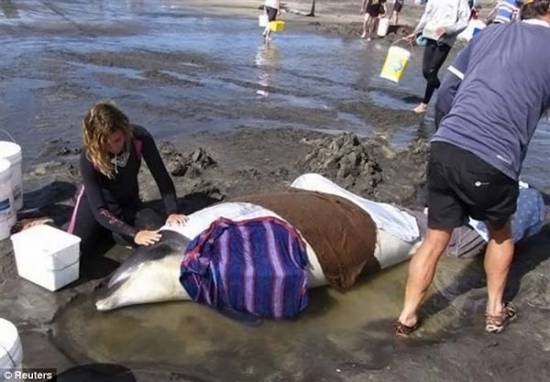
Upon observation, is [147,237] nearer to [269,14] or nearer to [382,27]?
[269,14]

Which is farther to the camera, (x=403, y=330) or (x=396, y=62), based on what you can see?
(x=396, y=62)

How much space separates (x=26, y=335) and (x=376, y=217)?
2288 millimetres

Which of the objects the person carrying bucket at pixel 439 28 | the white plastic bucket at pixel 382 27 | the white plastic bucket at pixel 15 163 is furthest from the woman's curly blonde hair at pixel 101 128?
the white plastic bucket at pixel 382 27

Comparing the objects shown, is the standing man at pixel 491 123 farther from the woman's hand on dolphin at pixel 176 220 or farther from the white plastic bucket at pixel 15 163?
the white plastic bucket at pixel 15 163

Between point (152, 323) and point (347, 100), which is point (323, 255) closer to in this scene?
point (152, 323)

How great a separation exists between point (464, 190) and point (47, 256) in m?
2.37

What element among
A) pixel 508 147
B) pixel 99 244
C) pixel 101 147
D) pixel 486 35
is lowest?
pixel 99 244

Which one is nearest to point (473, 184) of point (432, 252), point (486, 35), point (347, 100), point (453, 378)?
point (432, 252)

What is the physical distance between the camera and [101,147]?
3854 mm

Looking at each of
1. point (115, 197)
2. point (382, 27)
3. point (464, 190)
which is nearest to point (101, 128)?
point (115, 197)

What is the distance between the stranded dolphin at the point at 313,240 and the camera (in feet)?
12.0

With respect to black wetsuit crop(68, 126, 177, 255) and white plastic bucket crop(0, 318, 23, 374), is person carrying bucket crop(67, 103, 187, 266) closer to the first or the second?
black wetsuit crop(68, 126, 177, 255)

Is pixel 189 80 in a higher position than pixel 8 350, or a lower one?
lower

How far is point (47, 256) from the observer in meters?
3.71
